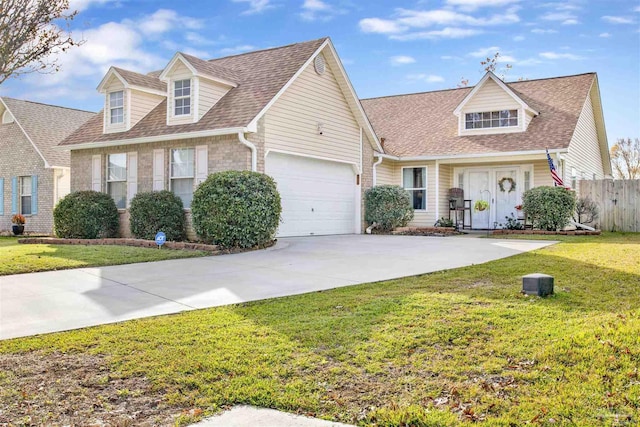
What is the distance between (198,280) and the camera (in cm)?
829

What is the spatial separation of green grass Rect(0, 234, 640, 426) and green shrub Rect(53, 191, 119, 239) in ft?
33.4

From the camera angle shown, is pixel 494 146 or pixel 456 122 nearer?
pixel 494 146

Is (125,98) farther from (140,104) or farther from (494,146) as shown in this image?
(494,146)

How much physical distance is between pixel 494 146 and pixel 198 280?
1366 cm

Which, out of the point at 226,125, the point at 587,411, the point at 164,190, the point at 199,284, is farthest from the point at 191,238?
the point at 587,411

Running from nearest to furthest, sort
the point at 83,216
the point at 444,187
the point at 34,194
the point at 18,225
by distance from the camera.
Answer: the point at 83,216 → the point at 444,187 → the point at 18,225 → the point at 34,194

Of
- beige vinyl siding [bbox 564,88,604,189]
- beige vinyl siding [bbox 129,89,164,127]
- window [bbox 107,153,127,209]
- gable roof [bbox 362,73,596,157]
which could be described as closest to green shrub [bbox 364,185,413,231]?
gable roof [bbox 362,73,596,157]

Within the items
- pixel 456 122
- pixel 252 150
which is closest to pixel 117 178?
pixel 252 150

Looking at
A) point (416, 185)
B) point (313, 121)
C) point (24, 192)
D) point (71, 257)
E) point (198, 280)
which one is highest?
point (313, 121)

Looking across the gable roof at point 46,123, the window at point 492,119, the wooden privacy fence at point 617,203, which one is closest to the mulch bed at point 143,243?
the gable roof at point 46,123

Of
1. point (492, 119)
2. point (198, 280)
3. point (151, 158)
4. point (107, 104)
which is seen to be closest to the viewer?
point (198, 280)

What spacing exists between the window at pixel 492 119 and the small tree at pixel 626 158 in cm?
1922

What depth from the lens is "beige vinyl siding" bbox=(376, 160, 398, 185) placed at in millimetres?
19844

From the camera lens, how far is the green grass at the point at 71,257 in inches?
368
